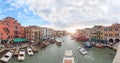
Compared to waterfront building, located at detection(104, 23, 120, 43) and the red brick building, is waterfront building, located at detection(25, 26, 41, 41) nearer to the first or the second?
the red brick building

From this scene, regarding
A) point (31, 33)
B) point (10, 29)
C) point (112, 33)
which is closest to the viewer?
point (10, 29)

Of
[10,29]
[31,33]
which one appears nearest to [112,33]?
[31,33]

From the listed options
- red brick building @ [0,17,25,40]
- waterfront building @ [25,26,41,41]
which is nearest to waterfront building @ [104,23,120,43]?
waterfront building @ [25,26,41,41]

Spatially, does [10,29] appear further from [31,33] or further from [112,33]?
[112,33]

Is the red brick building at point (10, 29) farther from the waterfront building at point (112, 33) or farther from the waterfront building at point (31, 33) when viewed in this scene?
the waterfront building at point (112, 33)

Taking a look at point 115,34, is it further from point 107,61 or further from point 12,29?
point 12,29

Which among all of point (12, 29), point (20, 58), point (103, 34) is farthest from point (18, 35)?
point (103, 34)

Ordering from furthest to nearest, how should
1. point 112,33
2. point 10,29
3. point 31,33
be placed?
point 31,33
point 112,33
point 10,29
